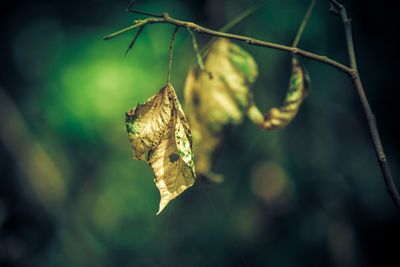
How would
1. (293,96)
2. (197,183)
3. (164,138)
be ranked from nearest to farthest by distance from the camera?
(164,138)
(293,96)
(197,183)

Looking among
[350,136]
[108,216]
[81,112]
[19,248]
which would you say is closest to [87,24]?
[81,112]

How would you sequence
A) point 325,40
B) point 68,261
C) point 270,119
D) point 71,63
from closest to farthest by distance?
point 270,119 → point 325,40 → point 68,261 → point 71,63

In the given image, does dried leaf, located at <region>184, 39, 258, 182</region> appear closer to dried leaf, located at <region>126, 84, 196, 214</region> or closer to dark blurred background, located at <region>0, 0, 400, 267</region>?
dried leaf, located at <region>126, 84, 196, 214</region>

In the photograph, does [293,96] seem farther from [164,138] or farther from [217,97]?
[164,138]

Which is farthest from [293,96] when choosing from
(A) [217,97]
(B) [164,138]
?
(B) [164,138]

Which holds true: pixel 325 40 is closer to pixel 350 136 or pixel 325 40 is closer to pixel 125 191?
pixel 350 136

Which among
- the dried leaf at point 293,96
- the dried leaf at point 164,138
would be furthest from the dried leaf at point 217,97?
the dried leaf at point 164,138

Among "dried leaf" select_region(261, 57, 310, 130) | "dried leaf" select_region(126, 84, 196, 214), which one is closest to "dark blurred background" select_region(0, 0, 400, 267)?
"dried leaf" select_region(261, 57, 310, 130)
